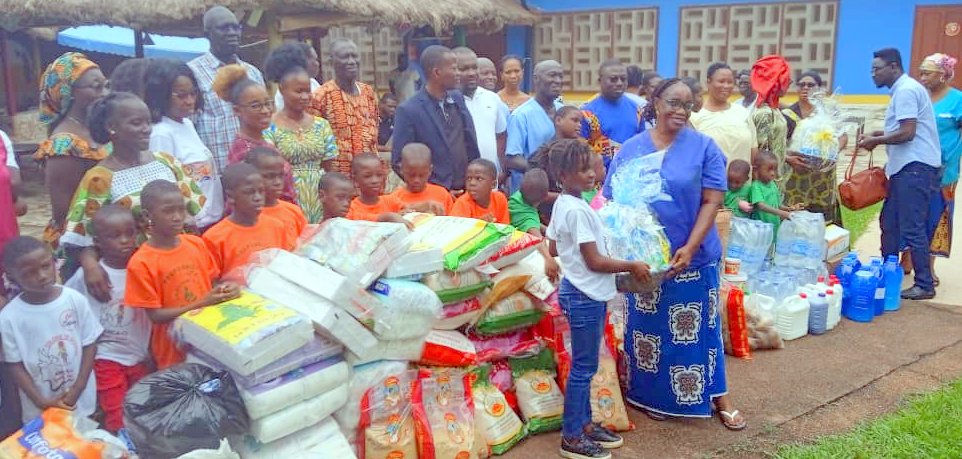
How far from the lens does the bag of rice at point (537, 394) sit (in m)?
3.83

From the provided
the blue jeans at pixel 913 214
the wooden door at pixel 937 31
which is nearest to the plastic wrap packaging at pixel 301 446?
the blue jeans at pixel 913 214

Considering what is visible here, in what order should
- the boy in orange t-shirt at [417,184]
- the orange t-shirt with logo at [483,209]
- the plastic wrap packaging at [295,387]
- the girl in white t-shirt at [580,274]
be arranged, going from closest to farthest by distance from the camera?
the plastic wrap packaging at [295,387], the girl in white t-shirt at [580,274], the boy in orange t-shirt at [417,184], the orange t-shirt with logo at [483,209]

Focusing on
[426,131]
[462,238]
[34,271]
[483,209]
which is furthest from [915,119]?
[34,271]

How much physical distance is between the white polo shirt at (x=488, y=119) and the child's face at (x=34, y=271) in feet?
9.12

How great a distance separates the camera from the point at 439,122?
475 centimetres

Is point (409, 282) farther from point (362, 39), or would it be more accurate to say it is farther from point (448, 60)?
point (362, 39)

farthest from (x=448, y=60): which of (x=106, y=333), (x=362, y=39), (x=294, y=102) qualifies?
(x=362, y=39)

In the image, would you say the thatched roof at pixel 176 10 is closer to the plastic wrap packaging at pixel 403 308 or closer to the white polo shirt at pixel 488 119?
the white polo shirt at pixel 488 119

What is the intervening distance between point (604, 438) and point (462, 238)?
3.91ft

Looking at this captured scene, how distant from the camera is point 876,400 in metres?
4.39

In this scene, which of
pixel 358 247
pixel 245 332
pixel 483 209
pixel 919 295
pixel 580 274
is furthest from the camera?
pixel 919 295

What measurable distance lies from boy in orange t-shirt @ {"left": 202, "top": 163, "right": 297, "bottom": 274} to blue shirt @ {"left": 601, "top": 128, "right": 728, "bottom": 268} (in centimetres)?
174

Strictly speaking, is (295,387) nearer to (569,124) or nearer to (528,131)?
(569,124)

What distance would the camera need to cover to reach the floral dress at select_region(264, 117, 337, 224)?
4156mm
